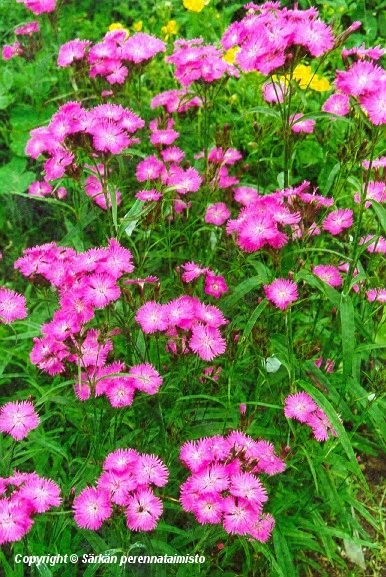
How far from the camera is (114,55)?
254 centimetres

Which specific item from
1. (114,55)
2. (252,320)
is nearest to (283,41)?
(252,320)

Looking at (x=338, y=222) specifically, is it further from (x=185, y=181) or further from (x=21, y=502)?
(x=21, y=502)

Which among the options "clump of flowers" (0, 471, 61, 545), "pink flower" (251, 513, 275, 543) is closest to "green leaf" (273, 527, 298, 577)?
"pink flower" (251, 513, 275, 543)

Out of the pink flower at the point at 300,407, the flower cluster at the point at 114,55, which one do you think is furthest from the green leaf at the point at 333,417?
the flower cluster at the point at 114,55

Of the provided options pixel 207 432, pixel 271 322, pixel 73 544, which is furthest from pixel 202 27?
pixel 73 544

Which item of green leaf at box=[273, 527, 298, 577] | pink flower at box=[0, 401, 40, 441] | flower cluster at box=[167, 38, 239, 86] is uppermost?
flower cluster at box=[167, 38, 239, 86]

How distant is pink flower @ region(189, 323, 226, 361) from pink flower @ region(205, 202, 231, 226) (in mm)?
727

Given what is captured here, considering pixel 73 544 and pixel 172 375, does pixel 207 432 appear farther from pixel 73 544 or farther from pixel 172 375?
pixel 73 544

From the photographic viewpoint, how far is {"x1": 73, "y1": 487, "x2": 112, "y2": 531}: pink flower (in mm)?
1708

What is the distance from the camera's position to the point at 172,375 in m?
2.20

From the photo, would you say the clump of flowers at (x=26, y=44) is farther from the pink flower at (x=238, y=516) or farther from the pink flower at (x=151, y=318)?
the pink flower at (x=238, y=516)

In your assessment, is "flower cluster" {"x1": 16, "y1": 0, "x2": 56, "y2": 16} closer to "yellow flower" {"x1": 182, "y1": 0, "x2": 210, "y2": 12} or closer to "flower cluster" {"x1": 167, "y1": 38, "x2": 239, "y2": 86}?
"flower cluster" {"x1": 167, "y1": 38, "x2": 239, "y2": 86}

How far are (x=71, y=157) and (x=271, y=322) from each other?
2.69ft

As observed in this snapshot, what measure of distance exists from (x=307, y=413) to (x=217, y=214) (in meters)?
0.94
